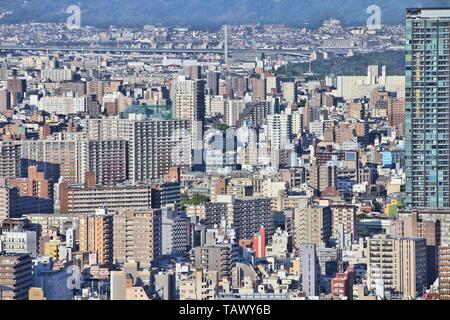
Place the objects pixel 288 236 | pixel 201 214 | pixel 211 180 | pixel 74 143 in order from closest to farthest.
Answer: pixel 288 236 → pixel 201 214 → pixel 211 180 → pixel 74 143

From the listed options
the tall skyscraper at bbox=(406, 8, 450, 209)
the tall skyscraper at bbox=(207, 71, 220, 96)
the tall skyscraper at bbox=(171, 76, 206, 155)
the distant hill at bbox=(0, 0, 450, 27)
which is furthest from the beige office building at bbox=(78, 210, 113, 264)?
the tall skyscraper at bbox=(207, 71, 220, 96)

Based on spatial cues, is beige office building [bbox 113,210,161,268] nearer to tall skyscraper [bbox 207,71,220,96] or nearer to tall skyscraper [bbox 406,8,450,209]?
tall skyscraper [bbox 406,8,450,209]

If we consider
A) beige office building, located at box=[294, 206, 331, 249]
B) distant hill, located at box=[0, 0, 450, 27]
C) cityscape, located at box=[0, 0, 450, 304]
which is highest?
distant hill, located at box=[0, 0, 450, 27]

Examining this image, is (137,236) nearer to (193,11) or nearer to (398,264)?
(398,264)

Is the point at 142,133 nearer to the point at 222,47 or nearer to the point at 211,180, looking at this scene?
the point at 211,180

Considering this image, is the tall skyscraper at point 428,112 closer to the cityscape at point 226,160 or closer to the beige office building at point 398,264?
the cityscape at point 226,160
